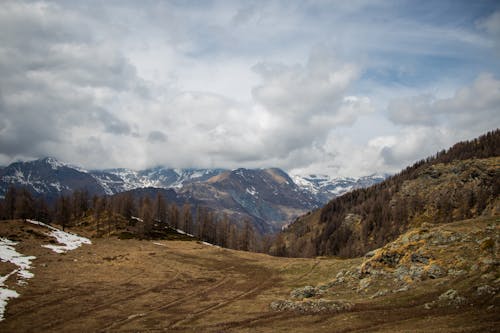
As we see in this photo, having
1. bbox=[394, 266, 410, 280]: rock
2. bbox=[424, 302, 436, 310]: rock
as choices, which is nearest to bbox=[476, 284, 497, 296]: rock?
bbox=[424, 302, 436, 310]: rock

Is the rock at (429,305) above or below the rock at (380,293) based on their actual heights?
above

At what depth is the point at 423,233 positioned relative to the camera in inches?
2507

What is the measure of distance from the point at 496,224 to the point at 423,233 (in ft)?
37.2

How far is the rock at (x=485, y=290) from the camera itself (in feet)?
112

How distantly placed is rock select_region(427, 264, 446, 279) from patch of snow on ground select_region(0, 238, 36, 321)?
5747 centimetres

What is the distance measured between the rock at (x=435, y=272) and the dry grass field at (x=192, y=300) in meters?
2.58

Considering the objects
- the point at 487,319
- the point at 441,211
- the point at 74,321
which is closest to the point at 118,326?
the point at 74,321

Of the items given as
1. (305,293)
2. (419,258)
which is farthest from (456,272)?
(305,293)

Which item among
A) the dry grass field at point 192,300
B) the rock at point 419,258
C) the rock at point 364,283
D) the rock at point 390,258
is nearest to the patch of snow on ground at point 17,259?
the dry grass field at point 192,300

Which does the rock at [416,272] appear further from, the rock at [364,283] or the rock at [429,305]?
the rock at [429,305]

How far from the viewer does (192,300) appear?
197 ft

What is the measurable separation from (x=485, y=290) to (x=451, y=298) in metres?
3.30

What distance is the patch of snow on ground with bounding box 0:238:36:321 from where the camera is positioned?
5234cm

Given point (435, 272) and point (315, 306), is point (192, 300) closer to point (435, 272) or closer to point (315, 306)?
point (315, 306)
